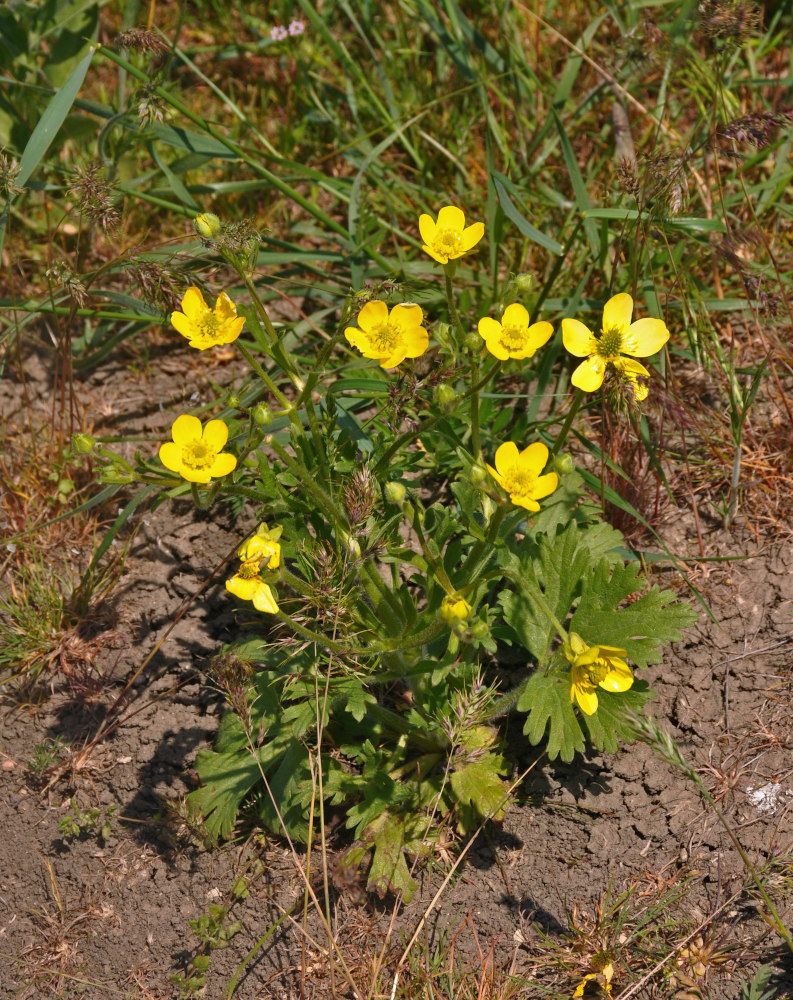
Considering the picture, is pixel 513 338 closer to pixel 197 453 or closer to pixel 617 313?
pixel 617 313

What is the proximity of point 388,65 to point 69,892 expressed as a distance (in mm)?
3700

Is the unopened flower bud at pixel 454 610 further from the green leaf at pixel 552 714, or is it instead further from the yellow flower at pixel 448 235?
the yellow flower at pixel 448 235

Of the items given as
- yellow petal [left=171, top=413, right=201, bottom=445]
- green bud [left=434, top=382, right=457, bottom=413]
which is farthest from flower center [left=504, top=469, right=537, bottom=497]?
yellow petal [left=171, top=413, right=201, bottom=445]

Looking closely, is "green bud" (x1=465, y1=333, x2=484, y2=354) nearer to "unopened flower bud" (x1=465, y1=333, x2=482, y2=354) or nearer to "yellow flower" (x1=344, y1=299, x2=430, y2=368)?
"unopened flower bud" (x1=465, y1=333, x2=482, y2=354)

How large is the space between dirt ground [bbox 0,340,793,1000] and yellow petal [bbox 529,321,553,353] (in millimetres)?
1171

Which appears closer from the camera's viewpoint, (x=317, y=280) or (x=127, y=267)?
(x=127, y=267)

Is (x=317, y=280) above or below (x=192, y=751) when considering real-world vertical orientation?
above

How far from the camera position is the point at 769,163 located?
3795 millimetres

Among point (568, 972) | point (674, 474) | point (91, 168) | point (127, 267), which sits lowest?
point (568, 972)

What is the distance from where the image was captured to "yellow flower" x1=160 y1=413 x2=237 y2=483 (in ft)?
7.07

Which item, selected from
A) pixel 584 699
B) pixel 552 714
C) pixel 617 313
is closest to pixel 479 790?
pixel 552 714

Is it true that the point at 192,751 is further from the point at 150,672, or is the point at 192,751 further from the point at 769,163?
the point at 769,163

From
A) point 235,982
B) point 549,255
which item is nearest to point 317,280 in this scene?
point 549,255

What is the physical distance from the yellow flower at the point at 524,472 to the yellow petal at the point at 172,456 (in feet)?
2.58
